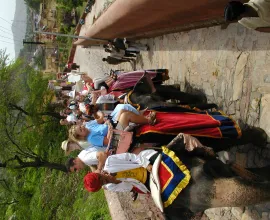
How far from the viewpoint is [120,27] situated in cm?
764

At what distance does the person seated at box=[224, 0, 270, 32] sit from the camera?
272cm

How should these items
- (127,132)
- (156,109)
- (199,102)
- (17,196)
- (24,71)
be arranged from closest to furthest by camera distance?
1. (127,132)
2. (156,109)
3. (199,102)
4. (17,196)
5. (24,71)

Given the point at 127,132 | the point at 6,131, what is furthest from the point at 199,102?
the point at 6,131

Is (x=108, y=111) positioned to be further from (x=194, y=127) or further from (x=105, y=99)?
(x=194, y=127)

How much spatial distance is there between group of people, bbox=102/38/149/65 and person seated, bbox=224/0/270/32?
6037 mm

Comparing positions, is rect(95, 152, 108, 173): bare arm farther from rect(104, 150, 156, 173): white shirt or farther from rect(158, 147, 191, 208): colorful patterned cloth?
rect(158, 147, 191, 208): colorful patterned cloth

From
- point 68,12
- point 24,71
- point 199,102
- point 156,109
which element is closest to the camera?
point 156,109

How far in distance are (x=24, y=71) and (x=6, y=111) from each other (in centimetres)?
377

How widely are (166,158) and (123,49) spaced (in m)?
6.36

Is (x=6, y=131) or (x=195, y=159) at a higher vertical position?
(x=195, y=159)

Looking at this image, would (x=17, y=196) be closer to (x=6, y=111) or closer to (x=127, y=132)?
(x=6, y=111)

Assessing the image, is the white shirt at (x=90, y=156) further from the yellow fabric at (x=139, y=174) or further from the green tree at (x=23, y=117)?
the green tree at (x=23, y=117)

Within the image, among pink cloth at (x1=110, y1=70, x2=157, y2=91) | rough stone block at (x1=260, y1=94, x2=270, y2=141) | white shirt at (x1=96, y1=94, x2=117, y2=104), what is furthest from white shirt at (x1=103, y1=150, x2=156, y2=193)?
pink cloth at (x1=110, y1=70, x2=157, y2=91)

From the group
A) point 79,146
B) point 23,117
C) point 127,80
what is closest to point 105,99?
point 127,80
